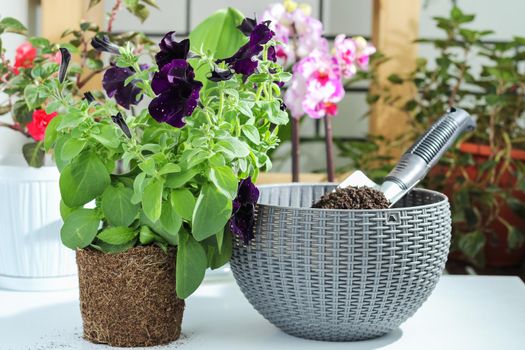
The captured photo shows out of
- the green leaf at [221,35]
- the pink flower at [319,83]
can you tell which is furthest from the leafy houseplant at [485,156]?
the green leaf at [221,35]

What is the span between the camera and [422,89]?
2135mm

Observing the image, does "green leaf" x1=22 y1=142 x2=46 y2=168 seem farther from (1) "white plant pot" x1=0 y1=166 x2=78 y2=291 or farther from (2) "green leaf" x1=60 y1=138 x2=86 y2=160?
(2) "green leaf" x1=60 y1=138 x2=86 y2=160

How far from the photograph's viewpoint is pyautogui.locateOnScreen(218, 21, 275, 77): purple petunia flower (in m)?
0.74

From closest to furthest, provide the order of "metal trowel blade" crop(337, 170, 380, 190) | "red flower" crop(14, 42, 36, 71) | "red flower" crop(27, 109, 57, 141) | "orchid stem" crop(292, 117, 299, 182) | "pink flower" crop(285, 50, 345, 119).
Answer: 1. "metal trowel blade" crop(337, 170, 380, 190)
2. "red flower" crop(27, 109, 57, 141)
3. "red flower" crop(14, 42, 36, 71)
4. "pink flower" crop(285, 50, 345, 119)
5. "orchid stem" crop(292, 117, 299, 182)

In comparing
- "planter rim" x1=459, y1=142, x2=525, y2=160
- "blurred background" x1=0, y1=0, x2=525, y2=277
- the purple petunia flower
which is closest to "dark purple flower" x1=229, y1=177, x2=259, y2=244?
the purple petunia flower

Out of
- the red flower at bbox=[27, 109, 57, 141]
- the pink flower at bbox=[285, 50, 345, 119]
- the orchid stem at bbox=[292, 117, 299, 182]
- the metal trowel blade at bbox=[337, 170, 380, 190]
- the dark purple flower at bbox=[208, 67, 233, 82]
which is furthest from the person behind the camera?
the orchid stem at bbox=[292, 117, 299, 182]

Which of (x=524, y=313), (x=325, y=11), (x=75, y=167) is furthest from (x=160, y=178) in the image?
(x=325, y=11)

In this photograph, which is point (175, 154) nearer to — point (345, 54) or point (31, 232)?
point (31, 232)

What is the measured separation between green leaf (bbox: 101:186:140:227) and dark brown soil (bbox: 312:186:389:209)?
184mm

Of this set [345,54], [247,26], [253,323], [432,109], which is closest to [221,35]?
[247,26]

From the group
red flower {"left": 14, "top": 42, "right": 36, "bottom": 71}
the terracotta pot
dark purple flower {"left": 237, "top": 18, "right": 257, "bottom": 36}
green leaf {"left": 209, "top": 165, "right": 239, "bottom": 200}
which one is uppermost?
dark purple flower {"left": 237, "top": 18, "right": 257, "bottom": 36}

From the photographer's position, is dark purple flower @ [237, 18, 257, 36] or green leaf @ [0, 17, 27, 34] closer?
dark purple flower @ [237, 18, 257, 36]

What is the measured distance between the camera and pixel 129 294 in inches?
31.2

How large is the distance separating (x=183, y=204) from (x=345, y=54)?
668mm
